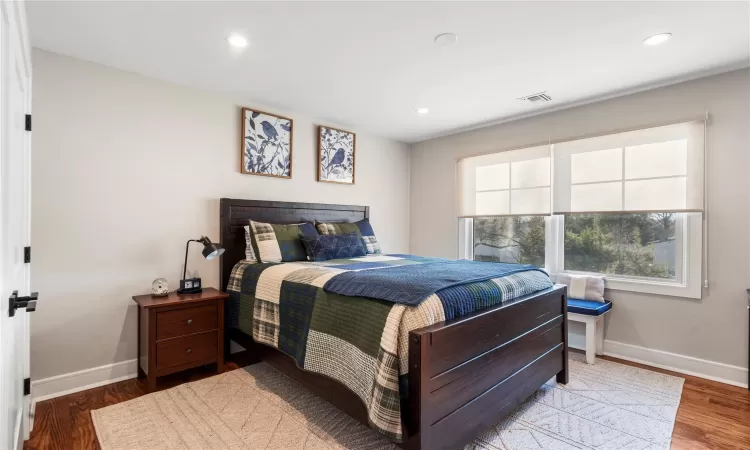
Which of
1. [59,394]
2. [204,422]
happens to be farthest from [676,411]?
[59,394]

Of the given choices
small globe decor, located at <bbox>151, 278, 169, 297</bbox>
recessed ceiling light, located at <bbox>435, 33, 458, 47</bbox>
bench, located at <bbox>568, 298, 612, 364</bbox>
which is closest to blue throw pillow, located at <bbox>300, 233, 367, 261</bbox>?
small globe decor, located at <bbox>151, 278, 169, 297</bbox>

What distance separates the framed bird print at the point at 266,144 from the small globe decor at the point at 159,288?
1173 millimetres

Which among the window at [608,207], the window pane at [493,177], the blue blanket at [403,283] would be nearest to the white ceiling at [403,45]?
the window at [608,207]

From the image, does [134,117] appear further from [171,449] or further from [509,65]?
[509,65]

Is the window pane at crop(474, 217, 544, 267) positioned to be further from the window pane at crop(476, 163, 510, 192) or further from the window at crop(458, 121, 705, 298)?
the window pane at crop(476, 163, 510, 192)

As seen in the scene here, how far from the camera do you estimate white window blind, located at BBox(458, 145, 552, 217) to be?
3709 mm

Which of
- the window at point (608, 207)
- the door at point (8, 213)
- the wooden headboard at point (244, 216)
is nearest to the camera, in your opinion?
the door at point (8, 213)

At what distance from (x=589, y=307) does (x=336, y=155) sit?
285 cm

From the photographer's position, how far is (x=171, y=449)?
6.02 ft

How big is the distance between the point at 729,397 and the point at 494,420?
181 centimetres

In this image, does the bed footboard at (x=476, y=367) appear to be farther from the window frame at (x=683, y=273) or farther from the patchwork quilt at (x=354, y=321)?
the window frame at (x=683, y=273)

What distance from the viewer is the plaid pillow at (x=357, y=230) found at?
364 centimetres

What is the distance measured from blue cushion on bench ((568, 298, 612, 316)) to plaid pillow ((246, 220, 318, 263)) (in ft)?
7.63

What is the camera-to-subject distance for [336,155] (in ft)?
13.4
